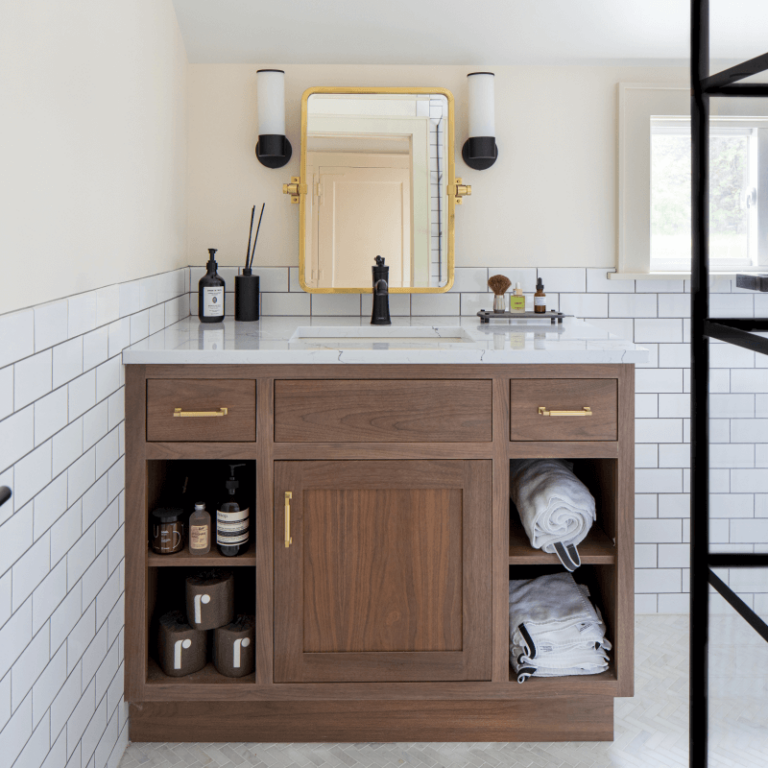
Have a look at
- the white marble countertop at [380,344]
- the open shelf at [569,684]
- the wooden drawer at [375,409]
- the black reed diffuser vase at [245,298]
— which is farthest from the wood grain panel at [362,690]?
the black reed diffuser vase at [245,298]

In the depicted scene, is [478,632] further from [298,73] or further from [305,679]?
[298,73]

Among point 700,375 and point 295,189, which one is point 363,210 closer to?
point 295,189

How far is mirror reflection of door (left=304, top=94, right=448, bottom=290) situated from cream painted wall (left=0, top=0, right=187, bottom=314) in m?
0.47

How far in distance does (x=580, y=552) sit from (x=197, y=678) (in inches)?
40.5

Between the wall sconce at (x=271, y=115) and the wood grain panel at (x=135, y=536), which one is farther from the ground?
the wall sconce at (x=271, y=115)

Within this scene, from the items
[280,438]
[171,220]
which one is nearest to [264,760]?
[280,438]

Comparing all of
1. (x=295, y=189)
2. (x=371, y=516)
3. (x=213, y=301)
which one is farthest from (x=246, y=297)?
(x=371, y=516)

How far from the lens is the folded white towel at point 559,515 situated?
2076mm

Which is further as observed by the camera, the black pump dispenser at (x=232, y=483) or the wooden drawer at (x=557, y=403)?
the black pump dispenser at (x=232, y=483)

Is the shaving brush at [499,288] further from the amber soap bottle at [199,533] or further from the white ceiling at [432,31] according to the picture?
the amber soap bottle at [199,533]

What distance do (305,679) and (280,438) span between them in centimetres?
62

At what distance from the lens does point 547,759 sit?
209 cm

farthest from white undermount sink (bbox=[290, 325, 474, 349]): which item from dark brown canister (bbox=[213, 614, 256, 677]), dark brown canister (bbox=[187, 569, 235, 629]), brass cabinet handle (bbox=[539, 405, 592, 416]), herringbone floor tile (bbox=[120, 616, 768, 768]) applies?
herringbone floor tile (bbox=[120, 616, 768, 768])

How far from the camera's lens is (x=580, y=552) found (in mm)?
2127
